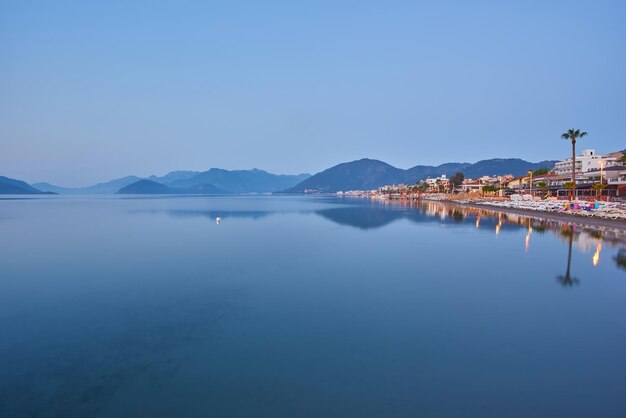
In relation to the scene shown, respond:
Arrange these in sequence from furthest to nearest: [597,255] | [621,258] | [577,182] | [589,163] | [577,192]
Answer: [589,163] → [577,182] → [577,192] → [597,255] → [621,258]

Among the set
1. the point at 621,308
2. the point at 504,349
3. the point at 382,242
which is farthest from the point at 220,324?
the point at 382,242

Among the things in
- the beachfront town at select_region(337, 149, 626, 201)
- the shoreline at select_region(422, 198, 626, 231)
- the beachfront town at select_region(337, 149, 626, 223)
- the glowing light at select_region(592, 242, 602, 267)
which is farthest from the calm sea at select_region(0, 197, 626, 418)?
the beachfront town at select_region(337, 149, 626, 201)

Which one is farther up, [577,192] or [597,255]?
[577,192]

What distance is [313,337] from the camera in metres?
8.63

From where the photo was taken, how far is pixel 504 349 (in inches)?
311

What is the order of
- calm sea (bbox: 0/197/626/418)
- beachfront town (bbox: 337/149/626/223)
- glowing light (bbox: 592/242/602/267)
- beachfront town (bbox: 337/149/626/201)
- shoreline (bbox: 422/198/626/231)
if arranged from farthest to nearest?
beachfront town (bbox: 337/149/626/201) → beachfront town (bbox: 337/149/626/223) → shoreline (bbox: 422/198/626/231) → glowing light (bbox: 592/242/602/267) → calm sea (bbox: 0/197/626/418)

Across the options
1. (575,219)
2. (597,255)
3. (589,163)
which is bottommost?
(597,255)

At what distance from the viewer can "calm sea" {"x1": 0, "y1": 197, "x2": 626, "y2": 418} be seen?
600cm

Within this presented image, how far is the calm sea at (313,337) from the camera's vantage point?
19.7 feet

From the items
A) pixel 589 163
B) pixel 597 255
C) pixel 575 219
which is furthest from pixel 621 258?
pixel 589 163

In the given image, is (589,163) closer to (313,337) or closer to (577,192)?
(577,192)

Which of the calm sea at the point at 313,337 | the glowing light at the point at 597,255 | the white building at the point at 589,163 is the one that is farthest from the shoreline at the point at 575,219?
the white building at the point at 589,163

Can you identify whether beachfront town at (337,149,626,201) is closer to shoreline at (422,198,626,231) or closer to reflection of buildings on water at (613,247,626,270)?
shoreline at (422,198,626,231)

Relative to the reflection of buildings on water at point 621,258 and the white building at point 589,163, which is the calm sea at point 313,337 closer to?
the reflection of buildings on water at point 621,258
